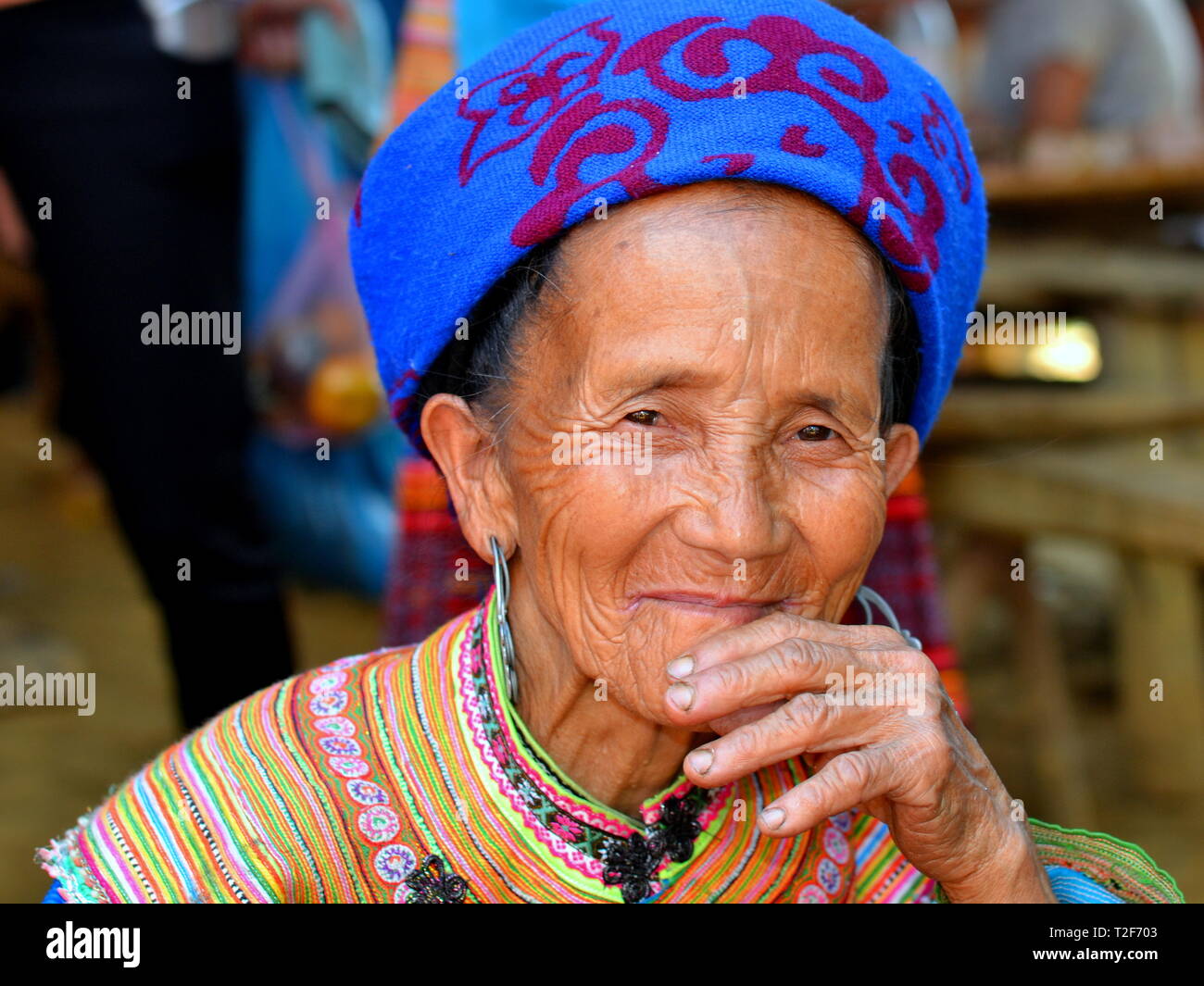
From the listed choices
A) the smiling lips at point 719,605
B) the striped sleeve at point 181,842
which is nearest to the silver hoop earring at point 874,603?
the smiling lips at point 719,605

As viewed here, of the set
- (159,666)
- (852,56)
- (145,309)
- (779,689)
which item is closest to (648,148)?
(852,56)

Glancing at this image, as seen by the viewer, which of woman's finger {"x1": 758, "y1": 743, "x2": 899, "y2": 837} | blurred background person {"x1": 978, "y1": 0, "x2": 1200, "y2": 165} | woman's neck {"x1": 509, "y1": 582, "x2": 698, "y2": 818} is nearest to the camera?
woman's finger {"x1": 758, "y1": 743, "x2": 899, "y2": 837}

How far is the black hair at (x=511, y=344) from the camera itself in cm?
153

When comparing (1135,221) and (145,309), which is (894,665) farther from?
(1135,221)

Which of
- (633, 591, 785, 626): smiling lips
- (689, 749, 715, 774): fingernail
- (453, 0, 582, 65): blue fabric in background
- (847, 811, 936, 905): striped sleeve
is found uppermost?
(453, 0, 582, 65): blue fabric in background

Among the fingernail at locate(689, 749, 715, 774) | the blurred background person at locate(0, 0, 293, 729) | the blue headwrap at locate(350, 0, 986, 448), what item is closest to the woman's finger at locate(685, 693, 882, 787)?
the fingernail at locate(689, 749, 715, 774)

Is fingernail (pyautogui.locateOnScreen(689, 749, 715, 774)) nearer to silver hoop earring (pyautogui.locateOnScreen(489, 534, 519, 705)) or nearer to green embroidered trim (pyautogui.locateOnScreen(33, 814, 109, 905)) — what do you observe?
silver hoop earring (pyautogui.locateOnScreen(489, 534, 519, 705))

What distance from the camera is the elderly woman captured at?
4.67ft

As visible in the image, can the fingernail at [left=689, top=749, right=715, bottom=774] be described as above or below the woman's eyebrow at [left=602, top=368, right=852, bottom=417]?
below

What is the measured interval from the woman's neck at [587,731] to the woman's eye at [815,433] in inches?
15.7

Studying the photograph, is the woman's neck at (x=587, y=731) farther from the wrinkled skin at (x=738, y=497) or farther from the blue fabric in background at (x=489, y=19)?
the blue fabric in background at (x=489, y=19)

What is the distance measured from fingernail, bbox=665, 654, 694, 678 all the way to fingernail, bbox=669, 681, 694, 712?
22mm

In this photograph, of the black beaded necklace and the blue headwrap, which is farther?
the black beaded necklace
